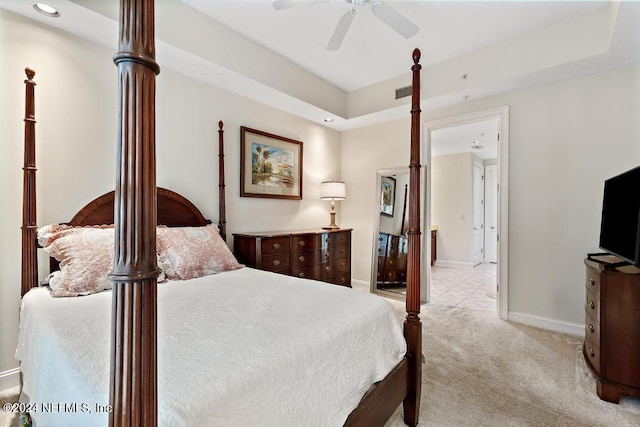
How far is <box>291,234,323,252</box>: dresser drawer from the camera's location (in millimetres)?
3240

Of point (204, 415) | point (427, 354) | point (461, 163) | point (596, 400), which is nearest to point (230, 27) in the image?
point (204, 415)

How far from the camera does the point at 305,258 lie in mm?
3371

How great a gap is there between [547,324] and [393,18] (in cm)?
323

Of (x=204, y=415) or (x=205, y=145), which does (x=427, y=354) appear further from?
(x=205, y=145)

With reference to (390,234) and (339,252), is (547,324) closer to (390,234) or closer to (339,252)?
(390,234)

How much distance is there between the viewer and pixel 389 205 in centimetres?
432

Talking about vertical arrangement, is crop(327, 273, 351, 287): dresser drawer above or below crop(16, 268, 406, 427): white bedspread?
below

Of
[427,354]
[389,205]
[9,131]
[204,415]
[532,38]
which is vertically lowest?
[427,354]

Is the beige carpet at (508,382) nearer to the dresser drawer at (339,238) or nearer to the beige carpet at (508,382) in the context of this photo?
the beige carpet at (508,382)

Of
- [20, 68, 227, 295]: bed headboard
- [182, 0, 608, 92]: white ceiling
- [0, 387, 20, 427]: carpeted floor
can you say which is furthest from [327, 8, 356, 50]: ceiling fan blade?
[0, 387, 20, 427]: carpeted floor

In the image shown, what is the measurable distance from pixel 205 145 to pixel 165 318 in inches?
83.2

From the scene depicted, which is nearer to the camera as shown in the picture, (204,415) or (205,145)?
(204,415)

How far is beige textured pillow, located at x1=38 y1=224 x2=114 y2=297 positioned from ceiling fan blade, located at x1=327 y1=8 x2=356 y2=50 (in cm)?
221

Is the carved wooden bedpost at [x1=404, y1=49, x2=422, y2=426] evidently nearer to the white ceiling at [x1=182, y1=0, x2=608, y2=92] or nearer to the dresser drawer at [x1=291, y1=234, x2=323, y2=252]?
the white ceiling at [x1=182, y1=0, x2=608, y2=92]
